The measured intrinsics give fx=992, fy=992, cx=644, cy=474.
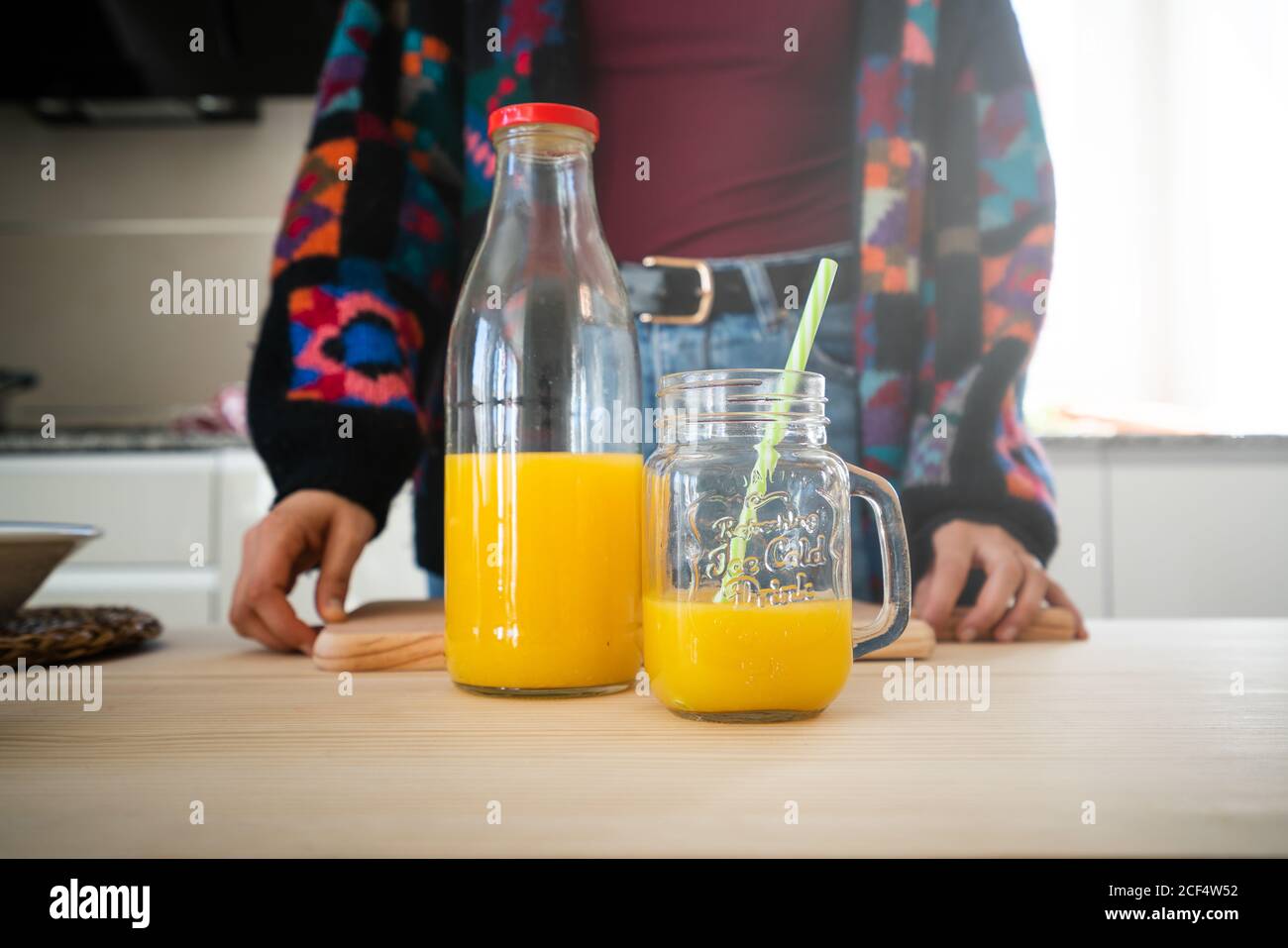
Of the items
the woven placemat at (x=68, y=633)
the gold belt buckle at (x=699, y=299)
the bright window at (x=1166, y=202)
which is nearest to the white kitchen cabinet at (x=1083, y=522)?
the bright window at (x=1166, y=202)

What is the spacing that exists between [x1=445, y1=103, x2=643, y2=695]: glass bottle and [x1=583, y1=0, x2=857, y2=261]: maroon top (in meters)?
0.43

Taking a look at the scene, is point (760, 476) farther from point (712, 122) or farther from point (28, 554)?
point (712, 122)

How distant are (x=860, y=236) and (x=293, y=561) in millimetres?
585

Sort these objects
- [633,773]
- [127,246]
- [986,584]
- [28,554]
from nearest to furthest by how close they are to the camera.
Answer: [633,773], [28,554], [986,584], [127,246]

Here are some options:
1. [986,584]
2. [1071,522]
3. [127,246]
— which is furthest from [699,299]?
[127,246]

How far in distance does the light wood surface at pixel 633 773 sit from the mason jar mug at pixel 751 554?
2 cm

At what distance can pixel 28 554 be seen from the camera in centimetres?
62

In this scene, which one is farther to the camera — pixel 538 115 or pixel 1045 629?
pixel 1045 629

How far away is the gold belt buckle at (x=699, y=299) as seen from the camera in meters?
0.93

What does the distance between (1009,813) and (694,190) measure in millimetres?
759

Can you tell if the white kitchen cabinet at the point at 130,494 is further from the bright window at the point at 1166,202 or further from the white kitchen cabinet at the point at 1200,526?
the bright window at the point at 1166,202

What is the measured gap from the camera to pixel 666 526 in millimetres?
479

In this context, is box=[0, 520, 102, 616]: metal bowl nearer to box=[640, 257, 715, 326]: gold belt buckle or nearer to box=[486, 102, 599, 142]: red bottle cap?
box=[486, 102, 599, 142]: red bottle cap
